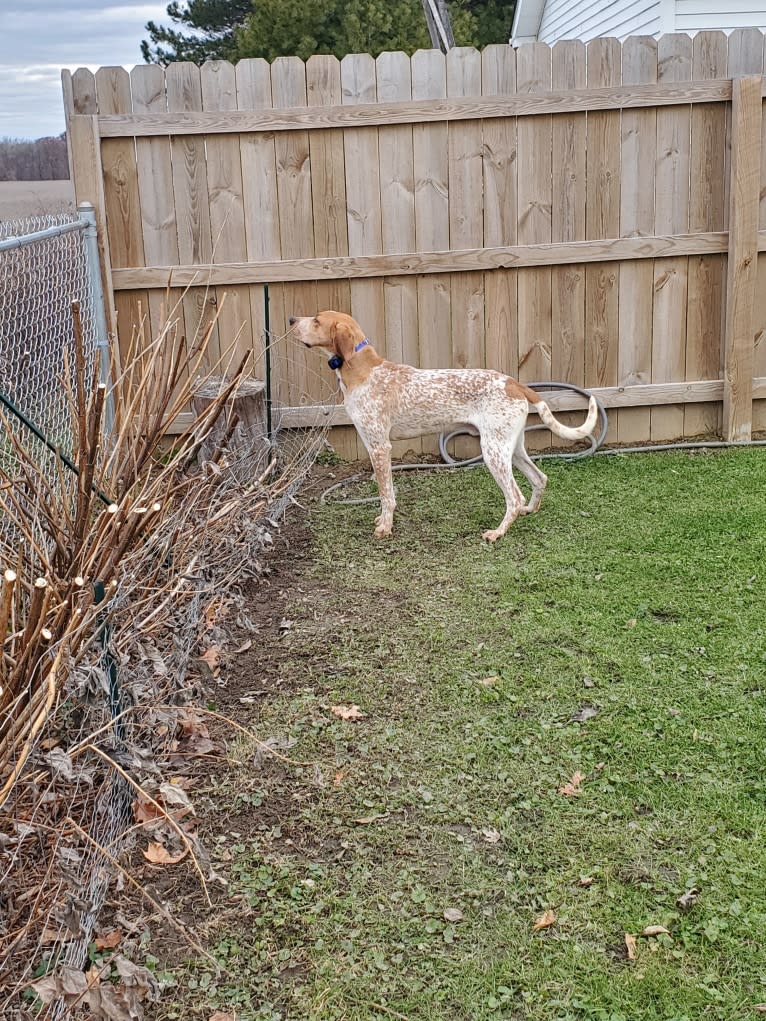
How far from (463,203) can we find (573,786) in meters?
4.31

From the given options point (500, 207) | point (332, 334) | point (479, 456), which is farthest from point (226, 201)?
point (479, 456)

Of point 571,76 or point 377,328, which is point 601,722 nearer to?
point 377,328

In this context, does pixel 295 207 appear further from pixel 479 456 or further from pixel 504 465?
pixel 504 465

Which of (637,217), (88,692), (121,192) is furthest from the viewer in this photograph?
(637,217)

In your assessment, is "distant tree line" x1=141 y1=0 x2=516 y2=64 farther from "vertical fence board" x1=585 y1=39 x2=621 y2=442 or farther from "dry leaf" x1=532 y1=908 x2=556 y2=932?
"dry leaf" x1=532 y1=908 x2=556 y2=932

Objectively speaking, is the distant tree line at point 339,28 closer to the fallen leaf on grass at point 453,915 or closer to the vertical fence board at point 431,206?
the vertical fence board at point 431,206

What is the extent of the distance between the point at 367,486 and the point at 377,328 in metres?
1.03

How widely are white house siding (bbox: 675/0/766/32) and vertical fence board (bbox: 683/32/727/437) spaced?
14.6 feet

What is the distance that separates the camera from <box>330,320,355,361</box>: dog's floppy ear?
217 inches

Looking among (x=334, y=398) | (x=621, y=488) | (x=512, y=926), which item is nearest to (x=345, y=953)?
(x=512, y=926)

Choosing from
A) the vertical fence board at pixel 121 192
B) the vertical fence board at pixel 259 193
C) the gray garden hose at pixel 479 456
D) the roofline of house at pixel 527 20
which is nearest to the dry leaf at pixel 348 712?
the vertical fence board at pixel 259 193

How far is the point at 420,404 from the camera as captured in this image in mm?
5535

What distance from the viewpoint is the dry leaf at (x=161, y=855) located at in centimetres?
287

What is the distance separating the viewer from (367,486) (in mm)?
6453
